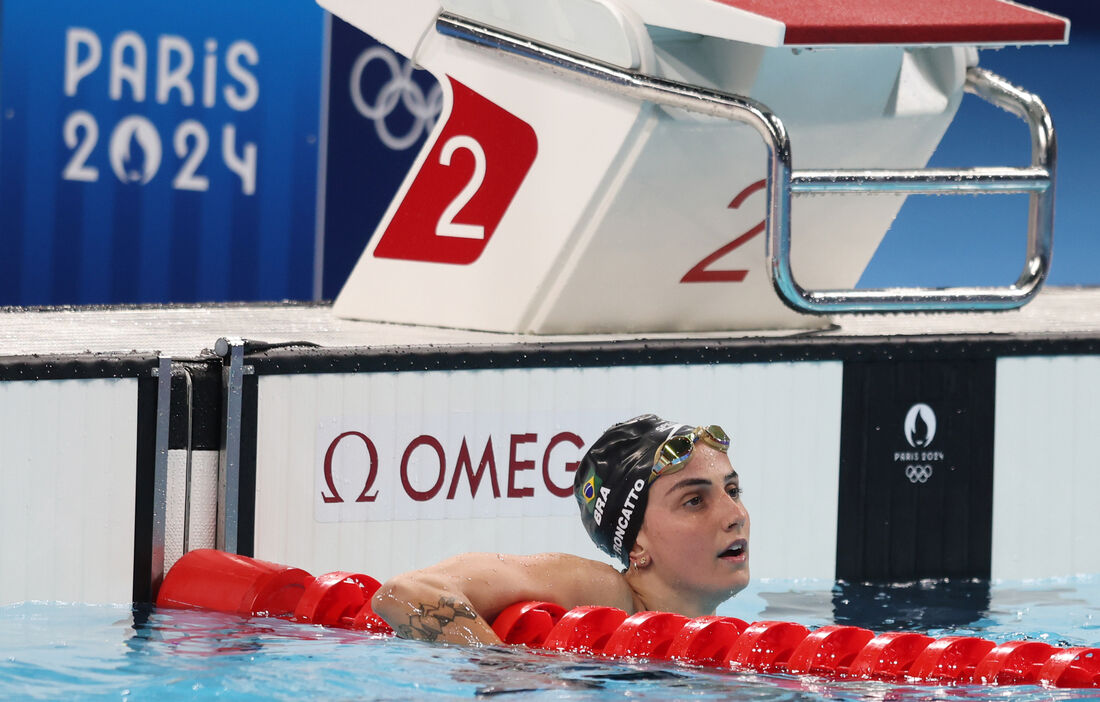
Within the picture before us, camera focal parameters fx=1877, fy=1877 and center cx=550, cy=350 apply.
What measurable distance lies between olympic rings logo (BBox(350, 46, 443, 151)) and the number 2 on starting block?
1830 mm

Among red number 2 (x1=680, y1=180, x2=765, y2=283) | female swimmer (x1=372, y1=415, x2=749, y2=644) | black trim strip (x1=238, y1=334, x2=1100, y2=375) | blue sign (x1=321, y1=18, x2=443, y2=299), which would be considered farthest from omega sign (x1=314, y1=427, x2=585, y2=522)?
blue sign (x1=321, y1=18, x2=443, y2=299)

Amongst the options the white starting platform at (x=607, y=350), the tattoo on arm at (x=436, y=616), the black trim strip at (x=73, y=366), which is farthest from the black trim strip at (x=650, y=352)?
the tattoo on arm at (x=436, y=616)

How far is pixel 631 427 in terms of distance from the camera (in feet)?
13.1

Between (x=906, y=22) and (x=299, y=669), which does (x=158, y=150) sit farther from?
(x=299, y=669)

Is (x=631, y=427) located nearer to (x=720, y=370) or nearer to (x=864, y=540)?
(x=720, y=370)

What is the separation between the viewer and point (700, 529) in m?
3.86

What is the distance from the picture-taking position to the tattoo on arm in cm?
358

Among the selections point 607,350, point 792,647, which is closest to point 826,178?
point 607,350

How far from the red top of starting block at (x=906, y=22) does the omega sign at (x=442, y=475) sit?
4.01ft

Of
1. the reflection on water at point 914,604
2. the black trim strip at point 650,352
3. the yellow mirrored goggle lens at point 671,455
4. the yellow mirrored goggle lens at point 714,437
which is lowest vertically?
the reflection on water at point 914,604

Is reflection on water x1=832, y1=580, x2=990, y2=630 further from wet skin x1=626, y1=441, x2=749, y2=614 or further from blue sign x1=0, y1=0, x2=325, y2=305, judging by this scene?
blue sign x1=0, y1=0, x2=325, y2=305

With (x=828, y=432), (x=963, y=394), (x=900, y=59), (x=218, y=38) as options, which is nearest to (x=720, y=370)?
(x=828, y=432)

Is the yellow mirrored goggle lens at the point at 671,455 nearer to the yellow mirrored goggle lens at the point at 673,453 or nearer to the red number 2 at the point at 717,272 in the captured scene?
the yellow mirrored goggle lens at the point at 673,453

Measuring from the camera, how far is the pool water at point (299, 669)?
3449 millimetres
